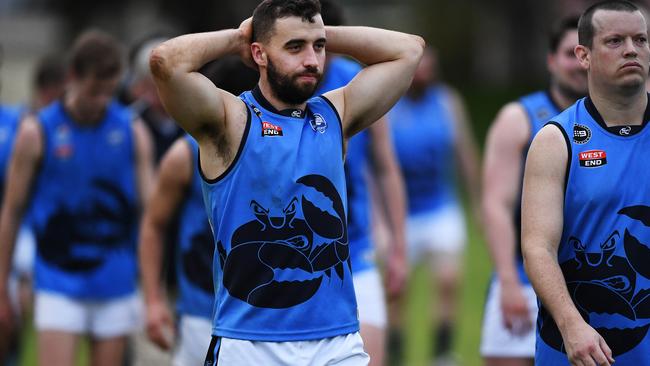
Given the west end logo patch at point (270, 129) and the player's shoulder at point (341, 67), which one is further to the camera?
the player's shoulder at point (341, 67)

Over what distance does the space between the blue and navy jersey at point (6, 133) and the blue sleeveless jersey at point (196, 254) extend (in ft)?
11.3

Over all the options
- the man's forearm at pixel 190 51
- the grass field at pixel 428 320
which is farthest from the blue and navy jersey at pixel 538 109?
the grass field at pixel 428 320

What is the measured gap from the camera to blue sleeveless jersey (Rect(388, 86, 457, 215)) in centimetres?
1335

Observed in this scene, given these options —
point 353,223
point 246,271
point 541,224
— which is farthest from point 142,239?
point 541,224

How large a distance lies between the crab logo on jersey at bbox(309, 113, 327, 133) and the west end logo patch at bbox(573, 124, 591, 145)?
1.19 m

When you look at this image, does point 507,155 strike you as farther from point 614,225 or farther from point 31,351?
point 31,351

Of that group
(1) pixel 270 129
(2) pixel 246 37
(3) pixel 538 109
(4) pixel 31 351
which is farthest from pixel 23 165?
(4) pixel 31 351

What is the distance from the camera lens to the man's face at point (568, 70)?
26.8ft

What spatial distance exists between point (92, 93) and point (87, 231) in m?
0.96

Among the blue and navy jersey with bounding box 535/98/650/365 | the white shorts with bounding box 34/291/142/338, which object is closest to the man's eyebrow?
the blue and navy jersey with bounding box 535/98/650/365

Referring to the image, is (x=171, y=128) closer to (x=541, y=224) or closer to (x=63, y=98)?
(x=63, y=98)

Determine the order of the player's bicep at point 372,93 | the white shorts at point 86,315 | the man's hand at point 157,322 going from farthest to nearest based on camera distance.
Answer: the white shorts at point 86,315, the man's hand at point 157,322, the player's bicep at point 372,93

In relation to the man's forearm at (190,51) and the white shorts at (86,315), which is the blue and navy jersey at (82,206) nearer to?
the white shorts at (86,315)

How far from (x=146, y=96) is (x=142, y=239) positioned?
10.9ft
